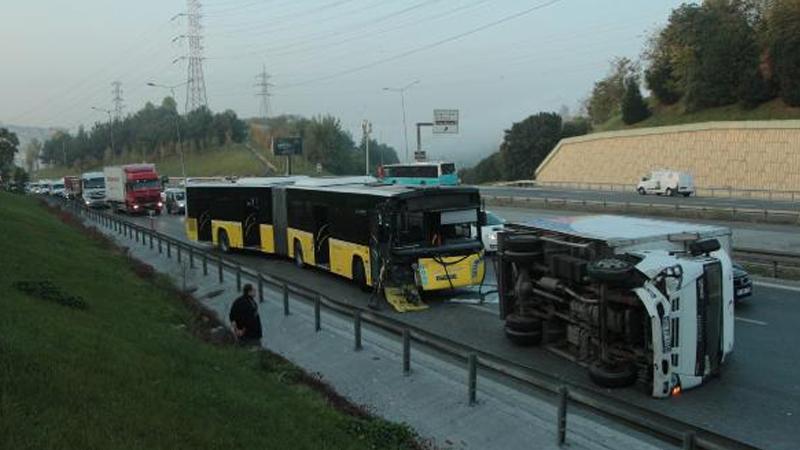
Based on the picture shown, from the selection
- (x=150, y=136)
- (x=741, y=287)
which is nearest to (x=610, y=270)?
(x=741, y=287)

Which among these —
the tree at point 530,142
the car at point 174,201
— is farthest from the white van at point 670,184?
A: the tree at point 530,142

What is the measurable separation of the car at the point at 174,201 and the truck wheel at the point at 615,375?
47.3m

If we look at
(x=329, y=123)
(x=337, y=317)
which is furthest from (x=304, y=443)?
(x=329, y=123)

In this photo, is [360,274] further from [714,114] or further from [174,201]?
[714,114]

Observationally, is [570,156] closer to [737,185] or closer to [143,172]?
[737,185]

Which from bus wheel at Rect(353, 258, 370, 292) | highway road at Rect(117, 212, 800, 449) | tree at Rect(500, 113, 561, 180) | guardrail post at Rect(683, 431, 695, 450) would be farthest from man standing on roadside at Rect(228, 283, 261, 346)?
tree at Rect(500, 113, 561, 180)

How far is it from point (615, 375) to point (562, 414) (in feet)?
8.31

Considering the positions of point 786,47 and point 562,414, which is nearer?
point 562,414

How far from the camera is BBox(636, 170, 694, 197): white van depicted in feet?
191

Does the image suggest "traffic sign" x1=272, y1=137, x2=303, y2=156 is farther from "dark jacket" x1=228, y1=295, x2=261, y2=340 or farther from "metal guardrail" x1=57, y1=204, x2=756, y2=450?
"dark jacket" x1=228, y1=295, x2=261, y2=340

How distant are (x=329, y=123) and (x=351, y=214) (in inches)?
4472

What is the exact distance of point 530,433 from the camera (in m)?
9.06

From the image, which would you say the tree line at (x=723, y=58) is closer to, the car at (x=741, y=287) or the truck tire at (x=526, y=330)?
the car at (x=741, y=287)

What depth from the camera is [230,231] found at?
29.0 m
